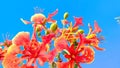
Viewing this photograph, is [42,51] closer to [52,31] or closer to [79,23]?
[52,31]

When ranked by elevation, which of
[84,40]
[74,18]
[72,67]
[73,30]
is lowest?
[72,67]

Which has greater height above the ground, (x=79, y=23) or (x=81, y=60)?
(x=79, y=23)

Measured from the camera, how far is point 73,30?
9.50 feet

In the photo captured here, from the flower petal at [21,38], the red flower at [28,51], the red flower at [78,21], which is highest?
the red flower at [78,21]

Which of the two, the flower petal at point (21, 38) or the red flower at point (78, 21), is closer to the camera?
the flower petal at point (21, 38)

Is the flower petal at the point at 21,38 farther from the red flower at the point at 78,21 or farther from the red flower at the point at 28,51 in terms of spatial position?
the red flower at the point at 78,21

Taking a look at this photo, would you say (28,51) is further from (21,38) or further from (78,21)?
(78,21)

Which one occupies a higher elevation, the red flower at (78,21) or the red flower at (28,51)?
the red flower at (78,21)

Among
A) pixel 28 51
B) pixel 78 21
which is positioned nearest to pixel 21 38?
pixel 28 51

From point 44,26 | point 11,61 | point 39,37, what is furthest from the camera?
point 44,26

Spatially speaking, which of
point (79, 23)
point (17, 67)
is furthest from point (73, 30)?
point (17, 67)

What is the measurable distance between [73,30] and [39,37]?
30 centimetres

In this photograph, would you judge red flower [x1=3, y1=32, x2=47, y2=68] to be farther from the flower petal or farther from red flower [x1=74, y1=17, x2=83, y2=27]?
red flower [x1=74, y1=17, x2=83, y2=27]

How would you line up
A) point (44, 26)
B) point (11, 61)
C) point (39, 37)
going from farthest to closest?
point (44, 26) < point (39, 37) < point (11, 61)
